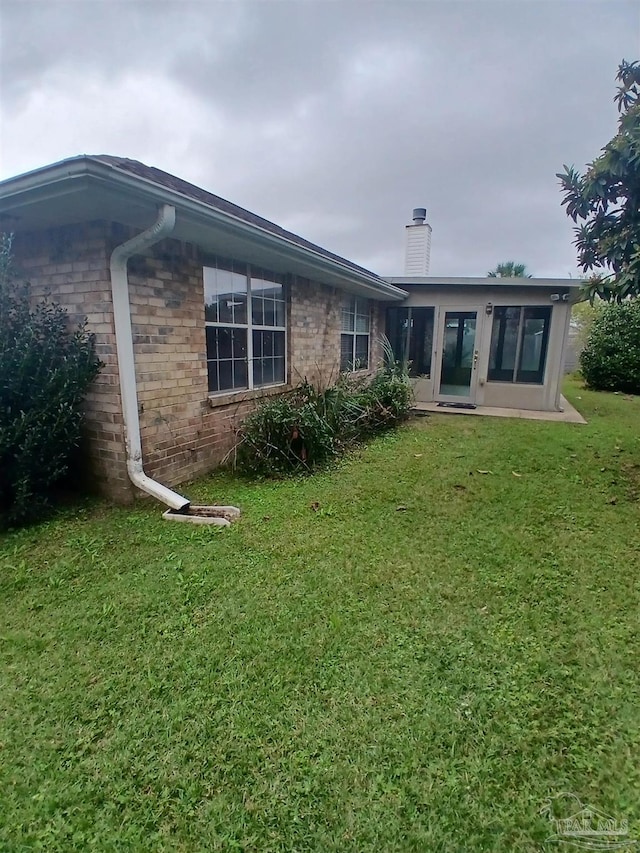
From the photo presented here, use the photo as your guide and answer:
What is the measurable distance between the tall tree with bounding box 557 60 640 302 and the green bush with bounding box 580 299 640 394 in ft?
32.1

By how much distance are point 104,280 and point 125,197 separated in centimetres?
85

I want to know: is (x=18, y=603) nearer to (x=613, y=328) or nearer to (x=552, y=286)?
(x=552, y=286)

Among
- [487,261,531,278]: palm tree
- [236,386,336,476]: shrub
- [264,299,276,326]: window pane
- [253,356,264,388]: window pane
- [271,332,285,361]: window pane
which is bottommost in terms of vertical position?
[236,386,336,476]: shrub

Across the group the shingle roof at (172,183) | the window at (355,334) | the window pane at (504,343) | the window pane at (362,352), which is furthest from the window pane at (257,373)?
the window pane at (504,343)

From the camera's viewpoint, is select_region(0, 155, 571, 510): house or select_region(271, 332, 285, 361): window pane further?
select_region(271, 332, 285, 361): window pane

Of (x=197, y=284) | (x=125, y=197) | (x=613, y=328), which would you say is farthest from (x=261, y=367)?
(x=613, y=328)

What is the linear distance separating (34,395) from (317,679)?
11.4ft

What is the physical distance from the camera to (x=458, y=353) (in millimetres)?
10711

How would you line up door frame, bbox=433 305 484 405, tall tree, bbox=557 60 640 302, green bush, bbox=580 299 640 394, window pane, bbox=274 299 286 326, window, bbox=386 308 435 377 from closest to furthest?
tall tree, bbox=557 60 640 302 < window pane, bbox=274 299 286 326 < door frame, bbox=433 305 484 405 < window, bbox=386 308 435 377 < green bush, bbox=580 299 640 394

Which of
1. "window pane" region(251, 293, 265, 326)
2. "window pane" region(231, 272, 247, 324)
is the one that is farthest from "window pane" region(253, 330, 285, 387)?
"window pane" region(231, 272, 247, 324)

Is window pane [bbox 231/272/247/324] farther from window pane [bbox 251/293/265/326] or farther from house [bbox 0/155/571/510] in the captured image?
window pane [bbox 251/293/265/326]

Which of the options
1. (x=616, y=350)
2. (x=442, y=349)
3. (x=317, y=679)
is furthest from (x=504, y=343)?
(x=317, y=679)

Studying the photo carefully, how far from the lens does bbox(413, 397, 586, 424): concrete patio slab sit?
888 cm

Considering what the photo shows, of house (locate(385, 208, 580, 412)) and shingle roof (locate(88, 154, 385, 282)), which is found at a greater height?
shingle roof (locate(88, 154, 385, 282))
